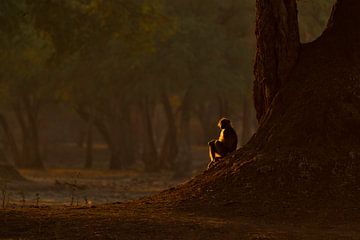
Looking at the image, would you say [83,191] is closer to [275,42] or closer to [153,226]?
[275,42]

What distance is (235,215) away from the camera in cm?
1305

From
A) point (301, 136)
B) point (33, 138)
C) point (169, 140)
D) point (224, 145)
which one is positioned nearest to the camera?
point (301, 136)

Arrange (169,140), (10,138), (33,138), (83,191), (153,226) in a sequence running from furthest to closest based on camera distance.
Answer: (10,138) < (33,138) < (169,140) < (83,191) < (153,226)

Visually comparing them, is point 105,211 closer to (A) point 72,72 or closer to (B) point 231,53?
(B) point 231,53

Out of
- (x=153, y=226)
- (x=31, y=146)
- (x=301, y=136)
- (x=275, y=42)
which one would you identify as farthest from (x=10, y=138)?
(x=153, y=226)

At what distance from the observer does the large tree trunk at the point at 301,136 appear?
1331 centimetres

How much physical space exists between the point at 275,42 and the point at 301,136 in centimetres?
156

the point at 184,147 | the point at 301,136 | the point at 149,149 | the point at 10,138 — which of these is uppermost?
the point at 10,138

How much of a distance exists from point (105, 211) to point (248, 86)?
31.8 m

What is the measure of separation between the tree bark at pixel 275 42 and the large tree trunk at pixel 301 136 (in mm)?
16

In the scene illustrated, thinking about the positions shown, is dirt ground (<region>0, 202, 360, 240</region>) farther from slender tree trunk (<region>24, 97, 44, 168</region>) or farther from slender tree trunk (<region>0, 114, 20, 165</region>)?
slender tree trunk (<region>0, 114, 20, 165</region>)

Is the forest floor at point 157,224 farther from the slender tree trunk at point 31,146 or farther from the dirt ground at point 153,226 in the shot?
the slender tree trunk at point 31,146

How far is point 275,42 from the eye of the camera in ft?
48.0

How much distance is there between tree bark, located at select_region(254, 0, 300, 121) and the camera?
14.6 metres
